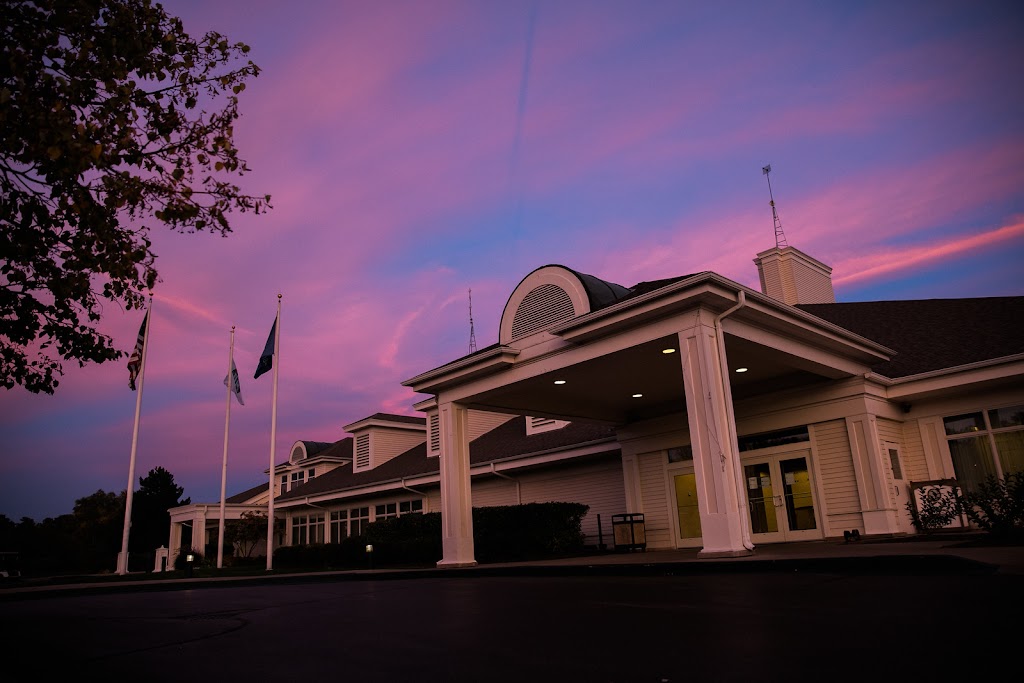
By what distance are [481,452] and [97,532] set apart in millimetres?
37944

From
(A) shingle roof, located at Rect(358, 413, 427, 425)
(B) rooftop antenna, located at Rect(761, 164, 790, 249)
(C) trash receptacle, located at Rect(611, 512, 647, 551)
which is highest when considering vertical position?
(B) rooftop antenna, located at Rect(761, 164, 790, 249)

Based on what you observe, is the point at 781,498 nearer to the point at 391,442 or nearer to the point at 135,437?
the point at 391,442

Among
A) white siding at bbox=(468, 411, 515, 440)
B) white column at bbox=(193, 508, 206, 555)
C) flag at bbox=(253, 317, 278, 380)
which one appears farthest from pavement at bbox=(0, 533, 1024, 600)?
white column at bbox=(193, 508, 206, 555)

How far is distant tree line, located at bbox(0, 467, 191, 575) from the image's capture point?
Result: 3962 cm

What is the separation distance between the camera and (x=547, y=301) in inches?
597

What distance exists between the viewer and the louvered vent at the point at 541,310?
48.5 feet

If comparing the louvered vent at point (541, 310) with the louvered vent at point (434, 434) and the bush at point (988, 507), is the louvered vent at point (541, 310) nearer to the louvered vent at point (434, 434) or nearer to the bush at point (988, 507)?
the bush at point (988, 507)

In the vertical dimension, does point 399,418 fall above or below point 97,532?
above

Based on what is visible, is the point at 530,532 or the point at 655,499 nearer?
the point at 655,499

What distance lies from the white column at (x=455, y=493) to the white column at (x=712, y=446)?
649 centimetres

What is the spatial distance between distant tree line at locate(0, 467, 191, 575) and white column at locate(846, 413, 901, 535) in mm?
34098

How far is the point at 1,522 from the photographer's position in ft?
153

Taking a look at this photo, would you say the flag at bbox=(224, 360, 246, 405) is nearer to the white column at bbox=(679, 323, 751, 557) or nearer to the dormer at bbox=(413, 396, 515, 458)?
the dormer at bbox=(413, 396, 515, 458)

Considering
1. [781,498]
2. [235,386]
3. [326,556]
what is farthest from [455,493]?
[235,386]
